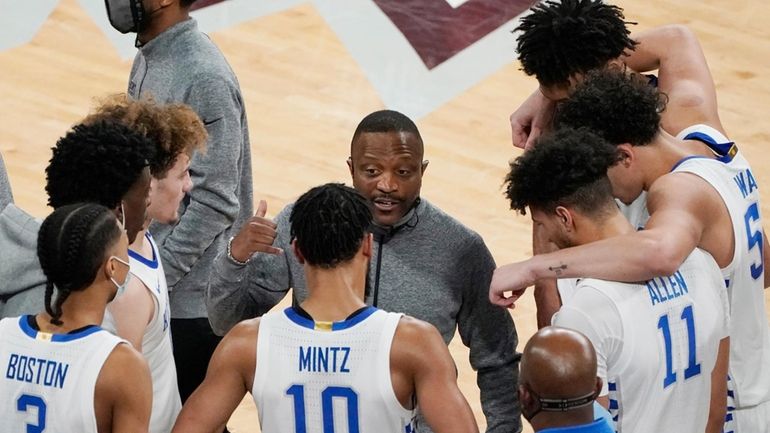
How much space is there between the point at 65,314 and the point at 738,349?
1.94 m

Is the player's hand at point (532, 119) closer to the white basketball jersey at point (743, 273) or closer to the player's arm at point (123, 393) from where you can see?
the white basketball jersey at point (743, 273)

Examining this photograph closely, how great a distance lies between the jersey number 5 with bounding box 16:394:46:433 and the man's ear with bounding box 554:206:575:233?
4.35 ft

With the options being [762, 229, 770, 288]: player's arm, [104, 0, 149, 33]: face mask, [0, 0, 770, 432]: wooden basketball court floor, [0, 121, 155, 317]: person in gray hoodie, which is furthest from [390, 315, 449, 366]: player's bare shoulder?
[0, 0, 770, 432]: wooden basketball court floor

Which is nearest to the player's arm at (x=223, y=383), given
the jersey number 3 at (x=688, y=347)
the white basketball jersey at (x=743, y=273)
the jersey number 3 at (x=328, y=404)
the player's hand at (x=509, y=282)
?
the jersey number 3 at (x=328, y=404)

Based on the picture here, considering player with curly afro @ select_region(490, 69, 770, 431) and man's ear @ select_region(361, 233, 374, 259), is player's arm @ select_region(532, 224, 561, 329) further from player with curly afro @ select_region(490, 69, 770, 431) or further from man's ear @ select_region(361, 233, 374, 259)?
man's ear @ select_region(361, 233, 374, 259)

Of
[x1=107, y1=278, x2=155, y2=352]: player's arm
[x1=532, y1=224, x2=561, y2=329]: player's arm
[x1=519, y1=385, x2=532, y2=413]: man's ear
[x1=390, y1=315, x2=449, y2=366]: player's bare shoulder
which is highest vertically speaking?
[x1=519, y1=385, x2=532, y2=413]: man's ear

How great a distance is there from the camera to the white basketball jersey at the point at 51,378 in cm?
297

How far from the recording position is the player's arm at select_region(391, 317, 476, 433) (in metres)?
3.09

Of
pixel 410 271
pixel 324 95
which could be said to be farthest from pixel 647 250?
pixel 324 95

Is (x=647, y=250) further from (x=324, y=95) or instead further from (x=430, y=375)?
(x=324, y=95)

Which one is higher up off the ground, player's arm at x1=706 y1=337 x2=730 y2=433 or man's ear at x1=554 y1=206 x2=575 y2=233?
man's ear at x1=554 y1=206 x2=575 y2=233

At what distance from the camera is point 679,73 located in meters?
4.41

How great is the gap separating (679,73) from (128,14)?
1809 millimetres

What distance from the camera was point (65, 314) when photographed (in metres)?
3.04
